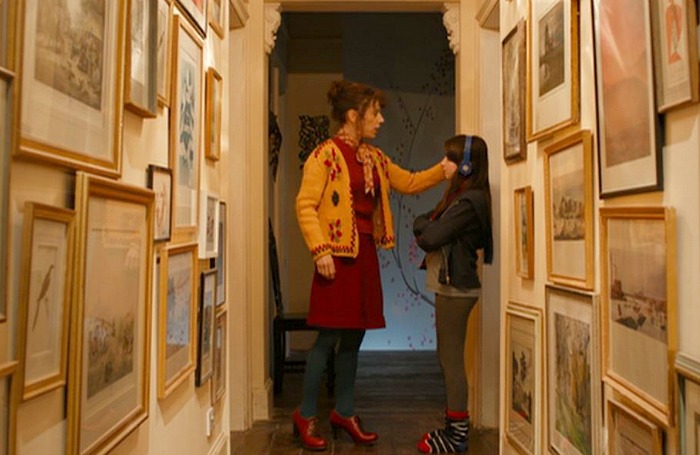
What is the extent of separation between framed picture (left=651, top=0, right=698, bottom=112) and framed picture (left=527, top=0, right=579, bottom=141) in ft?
1.82

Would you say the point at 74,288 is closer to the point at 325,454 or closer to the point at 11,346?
the point at 11,346

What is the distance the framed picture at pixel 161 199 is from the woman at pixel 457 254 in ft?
5.50

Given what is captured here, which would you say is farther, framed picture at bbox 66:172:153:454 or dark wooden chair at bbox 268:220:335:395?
dark wooden chair at bbox 268:220:335:395

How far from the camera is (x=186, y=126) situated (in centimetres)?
223

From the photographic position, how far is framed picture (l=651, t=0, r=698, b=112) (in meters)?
1.32

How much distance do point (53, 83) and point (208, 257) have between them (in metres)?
1.40

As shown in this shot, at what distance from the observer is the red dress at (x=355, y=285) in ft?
11.4

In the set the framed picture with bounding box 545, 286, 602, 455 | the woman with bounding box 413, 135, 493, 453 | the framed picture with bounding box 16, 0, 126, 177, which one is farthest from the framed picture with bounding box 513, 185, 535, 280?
the framed picture with bounding box 16, 0, 126, 177

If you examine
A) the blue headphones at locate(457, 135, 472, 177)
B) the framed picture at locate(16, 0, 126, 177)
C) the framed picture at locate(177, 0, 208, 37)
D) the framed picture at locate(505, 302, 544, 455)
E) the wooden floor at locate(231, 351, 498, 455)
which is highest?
the framed picture at locate(177, 0, 208, 37)

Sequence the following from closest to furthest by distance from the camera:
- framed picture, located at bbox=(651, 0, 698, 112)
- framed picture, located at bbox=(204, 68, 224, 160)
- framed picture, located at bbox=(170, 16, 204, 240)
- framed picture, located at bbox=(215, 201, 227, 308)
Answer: framed picture, located at bbox=(651, 0, 698, 112) < framed picture, located at bbox=(170, 16, 204, 240) < framed picture, located at bbox=(204, 68, 224, 160) < framed picture, located at bbox=(215, 201, 227, 308)

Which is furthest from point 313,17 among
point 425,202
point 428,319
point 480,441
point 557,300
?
point 557,300

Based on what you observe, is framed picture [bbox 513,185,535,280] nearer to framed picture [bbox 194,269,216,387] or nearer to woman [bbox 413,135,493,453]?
woman [bbox 413,135,493,453]

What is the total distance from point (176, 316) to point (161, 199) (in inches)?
14.8

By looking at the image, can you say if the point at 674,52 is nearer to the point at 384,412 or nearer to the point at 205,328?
the point at 205,328
